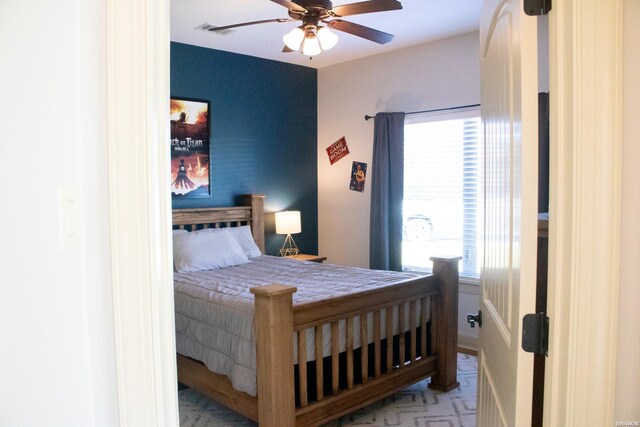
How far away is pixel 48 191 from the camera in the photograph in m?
0.80

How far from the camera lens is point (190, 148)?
446cm

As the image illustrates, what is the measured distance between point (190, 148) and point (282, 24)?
1376 mm

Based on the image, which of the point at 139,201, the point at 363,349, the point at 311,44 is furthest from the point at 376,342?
the point at 139,201

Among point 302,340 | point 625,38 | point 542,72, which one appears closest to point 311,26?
point 542,72

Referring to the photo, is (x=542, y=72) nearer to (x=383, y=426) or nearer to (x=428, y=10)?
(x=428, y=10)

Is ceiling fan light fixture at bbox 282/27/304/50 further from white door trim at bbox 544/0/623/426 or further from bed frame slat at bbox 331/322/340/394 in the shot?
white door trim at bbox 544/0/623/426

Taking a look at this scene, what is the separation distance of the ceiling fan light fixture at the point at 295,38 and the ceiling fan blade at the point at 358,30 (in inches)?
7.4

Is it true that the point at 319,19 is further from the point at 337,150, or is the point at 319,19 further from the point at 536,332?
the point at 337,150

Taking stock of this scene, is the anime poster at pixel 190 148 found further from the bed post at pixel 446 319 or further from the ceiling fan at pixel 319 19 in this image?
the bed post at pixel 446 319

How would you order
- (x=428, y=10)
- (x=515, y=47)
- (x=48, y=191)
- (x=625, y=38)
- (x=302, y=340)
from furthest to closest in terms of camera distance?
(x=428, y=10), (x=302, y=340), (x=515, y=47), (x=625, y=38), (x=48, y=191)

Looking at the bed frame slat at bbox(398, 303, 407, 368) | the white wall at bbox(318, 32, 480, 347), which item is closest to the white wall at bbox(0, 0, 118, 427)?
the bed frame slat at bbox(398, 303, 407, 368)

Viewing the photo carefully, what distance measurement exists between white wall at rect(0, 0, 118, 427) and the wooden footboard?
1.46 m

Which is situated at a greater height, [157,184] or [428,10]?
[428,10]

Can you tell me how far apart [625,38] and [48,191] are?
3.86 feet
